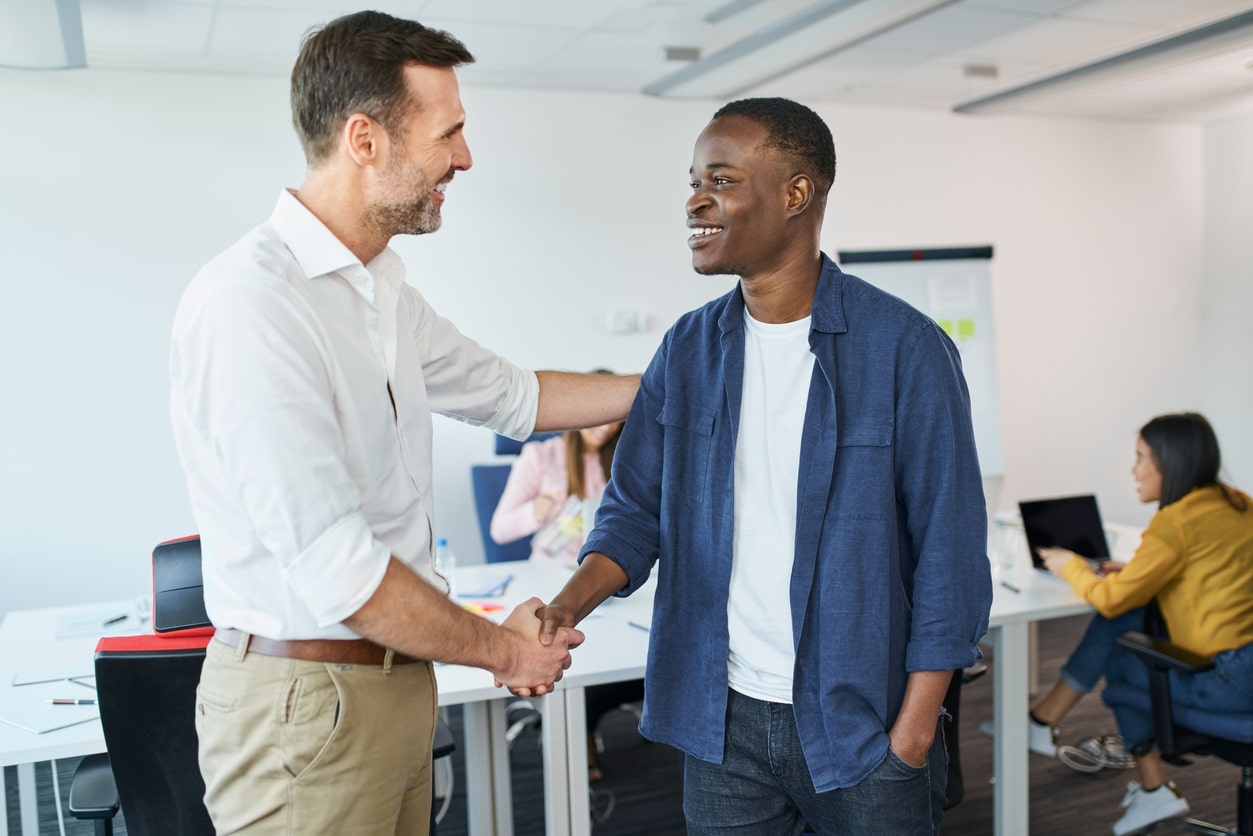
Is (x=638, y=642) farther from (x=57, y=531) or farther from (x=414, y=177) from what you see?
(x=57, y=531)

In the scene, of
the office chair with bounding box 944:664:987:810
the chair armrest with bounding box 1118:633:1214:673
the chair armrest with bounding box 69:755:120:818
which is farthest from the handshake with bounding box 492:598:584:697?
the chair armrest with bounding box 1118:633:1214:673

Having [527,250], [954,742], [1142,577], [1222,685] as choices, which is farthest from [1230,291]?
[954,742]

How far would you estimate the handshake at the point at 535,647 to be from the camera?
61.7 inches

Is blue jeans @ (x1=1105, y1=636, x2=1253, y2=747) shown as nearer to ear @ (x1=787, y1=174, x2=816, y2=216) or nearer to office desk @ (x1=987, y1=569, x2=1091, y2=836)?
office desk @ (x1=987, y1=569, x2=1091, y2=836)

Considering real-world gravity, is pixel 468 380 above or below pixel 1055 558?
above

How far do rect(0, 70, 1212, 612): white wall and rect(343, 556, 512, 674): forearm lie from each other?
3.84 m

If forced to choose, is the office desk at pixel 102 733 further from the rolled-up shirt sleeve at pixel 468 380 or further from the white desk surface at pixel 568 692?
the rolled-up shirt sleeve at pixel 468 380

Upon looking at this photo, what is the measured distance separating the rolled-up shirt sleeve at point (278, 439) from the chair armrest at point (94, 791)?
115 cm

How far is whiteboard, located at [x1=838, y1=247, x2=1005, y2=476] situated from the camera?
223 inches

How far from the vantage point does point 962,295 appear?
580 cm

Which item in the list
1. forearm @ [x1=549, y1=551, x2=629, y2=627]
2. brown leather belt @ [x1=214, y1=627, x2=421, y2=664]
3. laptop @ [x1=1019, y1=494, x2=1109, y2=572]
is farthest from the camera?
laptop @ [x1=1019, y1=494, x2=1109, y2=572]

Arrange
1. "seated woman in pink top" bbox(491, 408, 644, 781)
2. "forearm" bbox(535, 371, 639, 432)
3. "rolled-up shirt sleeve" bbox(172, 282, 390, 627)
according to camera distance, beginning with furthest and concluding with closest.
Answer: "seated woman in pink top" bbox(491, 408, 644, 781) → "forearm" bbox(535, 371, 639, 432) → "rolled-up shirt sleeve" bbox(172, 282, 390, 627)

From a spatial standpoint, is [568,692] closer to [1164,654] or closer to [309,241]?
[309,241]

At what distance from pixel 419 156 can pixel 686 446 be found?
60 centimetres
